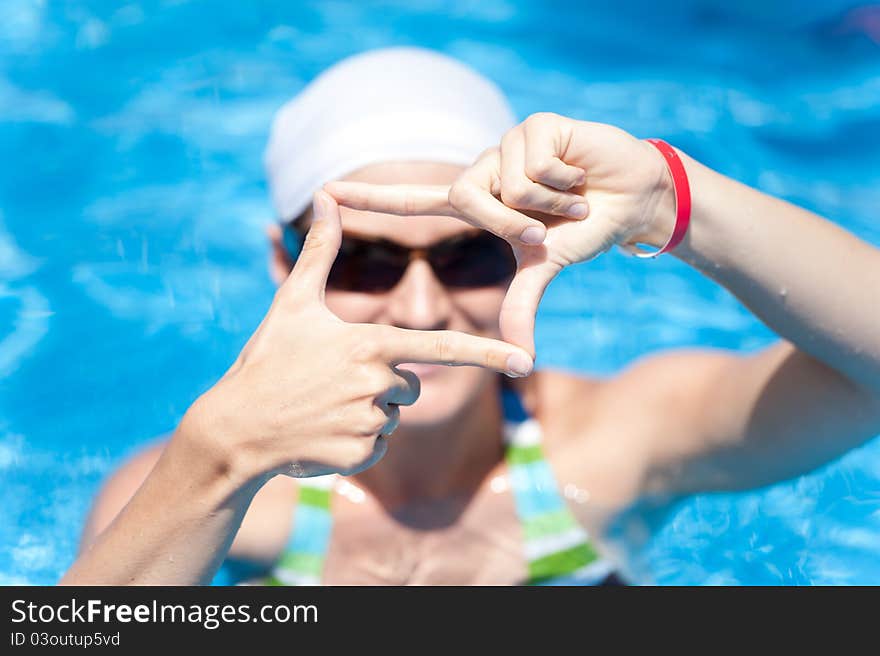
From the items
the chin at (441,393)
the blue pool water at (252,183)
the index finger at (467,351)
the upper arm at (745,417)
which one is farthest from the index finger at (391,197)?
the blue pool water at (252,183)

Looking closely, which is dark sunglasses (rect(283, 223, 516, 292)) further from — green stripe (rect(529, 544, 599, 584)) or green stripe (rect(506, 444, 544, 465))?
green stripe (rect(529, 544, 599, 584))

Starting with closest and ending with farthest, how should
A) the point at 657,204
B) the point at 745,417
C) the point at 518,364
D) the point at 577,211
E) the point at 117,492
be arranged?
the point at 518,364
the point at 577,211
the point at 657,204
the point at 745,417
the point at 117,492

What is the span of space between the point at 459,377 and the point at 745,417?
710mm

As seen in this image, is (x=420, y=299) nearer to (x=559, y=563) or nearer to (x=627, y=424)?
(x=627, y=424)

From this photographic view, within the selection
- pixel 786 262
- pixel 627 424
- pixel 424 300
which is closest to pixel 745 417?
pixel 627 424

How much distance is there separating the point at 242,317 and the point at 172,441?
2.55 m

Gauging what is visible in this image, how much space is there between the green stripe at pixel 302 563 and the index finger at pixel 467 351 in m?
1.28

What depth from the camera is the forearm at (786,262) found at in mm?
2021

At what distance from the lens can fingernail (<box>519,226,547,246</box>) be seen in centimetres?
173

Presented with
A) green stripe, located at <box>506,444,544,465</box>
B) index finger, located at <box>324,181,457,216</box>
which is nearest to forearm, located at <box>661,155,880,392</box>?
index finger, located at <box>324,181,457,216</box>

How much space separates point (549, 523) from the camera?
2.78 metres

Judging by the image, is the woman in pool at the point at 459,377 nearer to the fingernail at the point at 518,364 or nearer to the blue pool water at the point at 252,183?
the fingernail at the point at 518,364

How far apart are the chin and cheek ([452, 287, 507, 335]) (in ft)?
0.38
